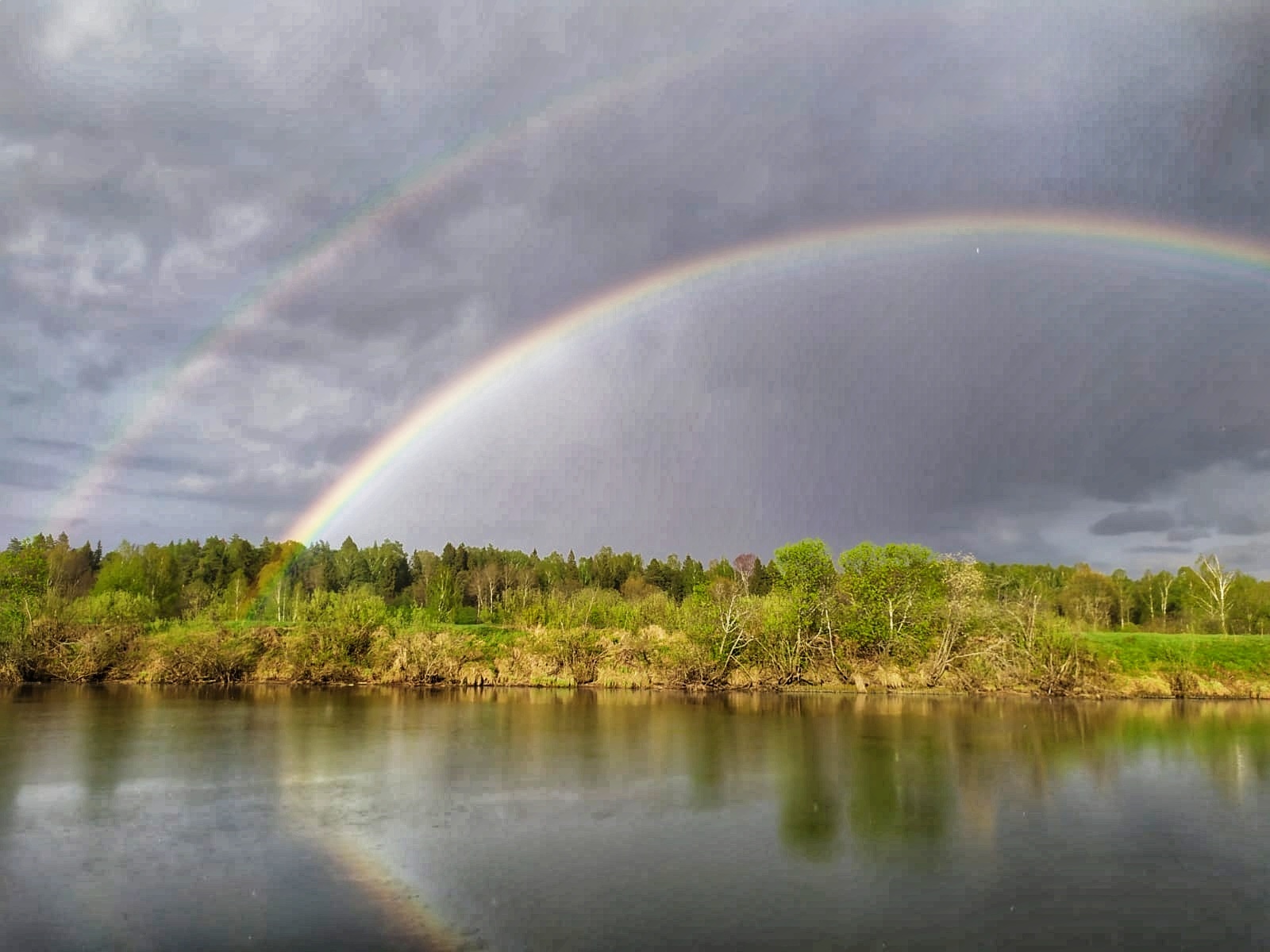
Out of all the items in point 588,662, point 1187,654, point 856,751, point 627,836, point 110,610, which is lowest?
point 856,751

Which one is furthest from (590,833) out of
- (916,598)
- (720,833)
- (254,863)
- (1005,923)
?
(916,598)

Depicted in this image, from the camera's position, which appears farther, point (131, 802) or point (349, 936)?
point (131, 802)

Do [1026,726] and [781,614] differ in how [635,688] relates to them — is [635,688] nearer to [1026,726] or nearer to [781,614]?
[781,614]

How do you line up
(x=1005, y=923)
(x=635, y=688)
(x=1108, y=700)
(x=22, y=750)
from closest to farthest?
(x=1005, y=923), (x=22, y=750), (x=1108, y=700), (x=635, y=688)

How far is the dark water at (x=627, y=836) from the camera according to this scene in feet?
45.9

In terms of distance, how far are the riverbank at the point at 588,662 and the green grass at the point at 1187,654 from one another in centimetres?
10

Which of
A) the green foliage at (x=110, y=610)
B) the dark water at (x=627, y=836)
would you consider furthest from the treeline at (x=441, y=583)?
the dark water at (x=627, y=836)

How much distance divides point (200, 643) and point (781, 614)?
3907 centimetres

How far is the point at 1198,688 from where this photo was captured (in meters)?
51.8

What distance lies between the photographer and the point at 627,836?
19.3 m

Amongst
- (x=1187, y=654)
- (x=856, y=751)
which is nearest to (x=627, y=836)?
(x=856, y=751)

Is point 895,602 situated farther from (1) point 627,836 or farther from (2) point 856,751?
(1) point 627,836

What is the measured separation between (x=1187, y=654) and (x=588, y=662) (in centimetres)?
3892

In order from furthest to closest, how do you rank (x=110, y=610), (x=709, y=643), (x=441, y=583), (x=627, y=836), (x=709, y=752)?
(x=441, y=583) < (x=110, y=610) < (x=709, y=643) < (x=709, y=752) < (x=627, y=836)
